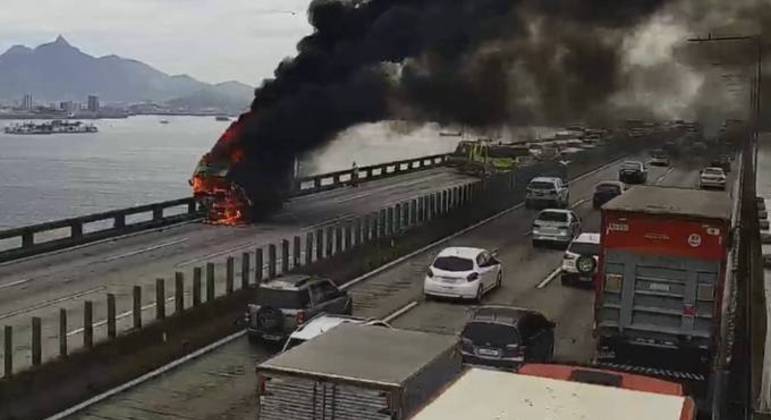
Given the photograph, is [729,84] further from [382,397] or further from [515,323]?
[382,397]

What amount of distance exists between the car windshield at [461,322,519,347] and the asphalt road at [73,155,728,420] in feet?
10.5

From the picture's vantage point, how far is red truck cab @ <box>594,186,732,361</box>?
19234mm

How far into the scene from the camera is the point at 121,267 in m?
30.8

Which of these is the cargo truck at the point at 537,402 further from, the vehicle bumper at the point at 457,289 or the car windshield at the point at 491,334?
the vehicle bumper at the point at 457,289

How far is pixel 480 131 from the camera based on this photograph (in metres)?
51.3

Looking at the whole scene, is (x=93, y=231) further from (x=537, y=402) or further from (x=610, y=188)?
(x=537, y=402)

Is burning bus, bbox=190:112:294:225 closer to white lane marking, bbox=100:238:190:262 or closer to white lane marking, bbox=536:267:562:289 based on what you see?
white lane marking, bbox=100:238:190:262

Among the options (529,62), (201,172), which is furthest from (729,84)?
(201,172)

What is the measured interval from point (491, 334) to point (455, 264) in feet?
29.9

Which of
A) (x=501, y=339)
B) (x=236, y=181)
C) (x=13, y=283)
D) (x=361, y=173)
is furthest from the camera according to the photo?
(x=361, y=173)

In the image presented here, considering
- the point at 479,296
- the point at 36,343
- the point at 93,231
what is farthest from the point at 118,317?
the point at 93,231

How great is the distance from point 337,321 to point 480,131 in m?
33.7

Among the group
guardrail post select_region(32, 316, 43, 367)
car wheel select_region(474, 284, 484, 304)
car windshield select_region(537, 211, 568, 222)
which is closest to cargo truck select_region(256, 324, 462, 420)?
guardrail post select_region(32, 316, 43, 367)

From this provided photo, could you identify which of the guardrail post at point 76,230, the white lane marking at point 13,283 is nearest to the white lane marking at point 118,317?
the white lane marking at point 13,283
